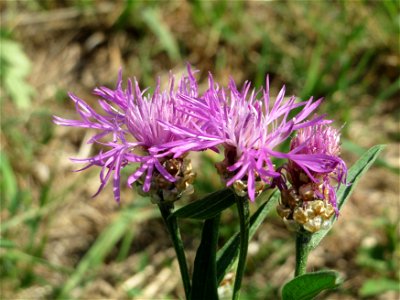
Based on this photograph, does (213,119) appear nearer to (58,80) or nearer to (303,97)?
(303,97)

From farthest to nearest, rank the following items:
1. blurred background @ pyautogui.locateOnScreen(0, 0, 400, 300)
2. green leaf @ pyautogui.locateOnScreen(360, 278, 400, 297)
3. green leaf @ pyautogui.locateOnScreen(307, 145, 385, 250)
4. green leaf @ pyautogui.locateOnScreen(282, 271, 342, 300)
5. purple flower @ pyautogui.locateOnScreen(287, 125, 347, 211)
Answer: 1. blurred background @ pyautogui.locateOnScreen(0, 0, 400, 300)
2. green leaf @ pyautogui.locateOnScreen(360, 278, 400, 297)
3. green leaf @ pyautogui.locateOnScreen(307, 145, 385, 250)
4. purple flower @ pyautogui.locateOnScreen(287, 125, 347, 211)
5. green leaf @ pyautogui.locateOnScreen(282, 271, 342, 300)

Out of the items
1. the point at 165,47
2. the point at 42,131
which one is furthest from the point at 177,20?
the point at 42,131

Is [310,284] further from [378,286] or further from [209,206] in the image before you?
[378,286]

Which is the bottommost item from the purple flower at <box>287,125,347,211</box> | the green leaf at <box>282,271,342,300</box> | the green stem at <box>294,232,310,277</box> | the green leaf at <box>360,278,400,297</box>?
the green leaf at <box>360,278,400,297</box>

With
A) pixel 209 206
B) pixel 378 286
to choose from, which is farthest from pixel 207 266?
pixel 378 286

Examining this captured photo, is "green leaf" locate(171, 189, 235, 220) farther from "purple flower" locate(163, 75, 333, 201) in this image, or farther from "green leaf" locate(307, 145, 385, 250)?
"green leaf" locate(307, 145, 385, 250)

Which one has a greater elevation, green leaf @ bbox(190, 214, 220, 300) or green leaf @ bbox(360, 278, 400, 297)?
green leaf @ bbox(190, 214, 220, 300)

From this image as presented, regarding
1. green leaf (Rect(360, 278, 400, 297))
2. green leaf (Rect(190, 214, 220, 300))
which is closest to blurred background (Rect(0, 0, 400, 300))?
green leaf (Rect(360, 278, 400, 297))
